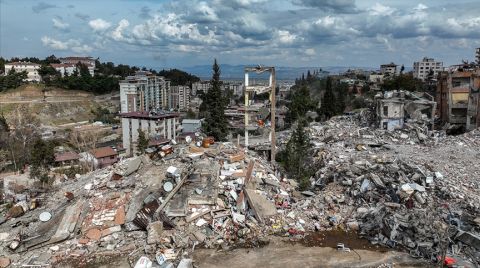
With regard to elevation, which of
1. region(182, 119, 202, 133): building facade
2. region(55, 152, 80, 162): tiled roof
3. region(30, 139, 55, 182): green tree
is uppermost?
region(30, 139, 55, 182): green tree

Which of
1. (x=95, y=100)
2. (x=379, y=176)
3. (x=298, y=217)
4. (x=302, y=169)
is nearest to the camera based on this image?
(x=298, y=217)

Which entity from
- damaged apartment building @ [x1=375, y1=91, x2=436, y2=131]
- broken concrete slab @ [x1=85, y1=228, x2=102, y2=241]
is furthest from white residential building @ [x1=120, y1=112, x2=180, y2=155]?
broken concrete slab @ [x1=85, y1=228, x2=102, y2=241]

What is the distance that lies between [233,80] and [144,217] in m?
93.3

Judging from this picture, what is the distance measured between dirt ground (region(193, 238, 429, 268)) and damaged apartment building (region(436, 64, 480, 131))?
1723 cm

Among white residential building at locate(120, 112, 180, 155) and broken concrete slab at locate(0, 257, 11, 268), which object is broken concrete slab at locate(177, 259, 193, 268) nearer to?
broken concrete slab at locate(0, 257, 11, 268)

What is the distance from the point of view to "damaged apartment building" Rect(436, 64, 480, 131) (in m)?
23.2

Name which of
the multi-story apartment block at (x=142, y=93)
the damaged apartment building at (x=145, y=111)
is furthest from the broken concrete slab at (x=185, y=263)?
the multi-story apartment block at (x=142, y=93)

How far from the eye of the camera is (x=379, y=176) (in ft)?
45.3

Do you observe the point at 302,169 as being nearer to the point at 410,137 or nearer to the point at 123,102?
the point at 410,137

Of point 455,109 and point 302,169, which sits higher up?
point 455,109

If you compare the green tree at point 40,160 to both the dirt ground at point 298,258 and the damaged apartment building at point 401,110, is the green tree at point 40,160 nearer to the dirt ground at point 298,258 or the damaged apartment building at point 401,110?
the dirt ground at point 298,258

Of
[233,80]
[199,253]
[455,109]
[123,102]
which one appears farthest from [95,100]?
[199,253]

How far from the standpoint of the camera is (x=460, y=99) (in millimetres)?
24562

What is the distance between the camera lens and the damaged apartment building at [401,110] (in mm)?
23000
